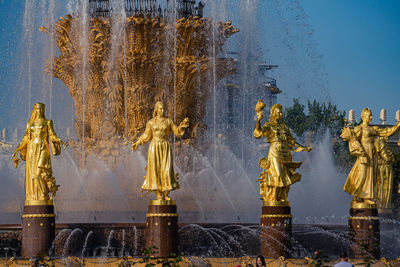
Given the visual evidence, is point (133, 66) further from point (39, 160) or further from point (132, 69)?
point (39, 160)

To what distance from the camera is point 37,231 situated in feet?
62.5

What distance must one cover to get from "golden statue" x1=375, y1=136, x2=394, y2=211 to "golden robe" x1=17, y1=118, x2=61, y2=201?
7646 mm

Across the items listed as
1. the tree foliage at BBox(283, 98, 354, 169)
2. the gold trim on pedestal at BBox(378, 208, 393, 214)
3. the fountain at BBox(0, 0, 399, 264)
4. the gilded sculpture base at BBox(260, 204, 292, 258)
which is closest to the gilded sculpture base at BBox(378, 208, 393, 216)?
the gold trim on pedestal at BBox(378, 208, 393, 214)

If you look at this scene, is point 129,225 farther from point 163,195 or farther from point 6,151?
point 6,151

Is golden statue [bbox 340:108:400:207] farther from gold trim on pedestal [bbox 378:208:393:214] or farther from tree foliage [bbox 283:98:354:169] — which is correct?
tree foliage [bbox 283:98:354:169]

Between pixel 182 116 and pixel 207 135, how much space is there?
3.24ft

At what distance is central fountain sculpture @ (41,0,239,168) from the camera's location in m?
25.4

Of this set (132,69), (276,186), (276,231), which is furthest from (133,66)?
(276,231)

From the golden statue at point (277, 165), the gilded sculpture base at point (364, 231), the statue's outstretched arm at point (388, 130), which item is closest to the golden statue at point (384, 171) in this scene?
the statue's outstretched arm at point (388, 130)

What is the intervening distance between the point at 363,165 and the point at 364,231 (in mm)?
1520

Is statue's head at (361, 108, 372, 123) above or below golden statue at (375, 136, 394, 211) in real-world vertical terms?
above

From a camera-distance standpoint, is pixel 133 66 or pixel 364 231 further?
pixel 133 66

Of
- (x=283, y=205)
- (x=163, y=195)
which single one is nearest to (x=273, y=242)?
(x=283, y=205)

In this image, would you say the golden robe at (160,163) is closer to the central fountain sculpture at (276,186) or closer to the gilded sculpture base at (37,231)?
the central fountain sculpture at (276,186)
